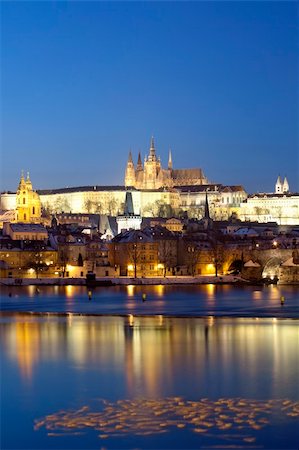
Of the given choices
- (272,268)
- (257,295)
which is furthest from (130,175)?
(257,295)

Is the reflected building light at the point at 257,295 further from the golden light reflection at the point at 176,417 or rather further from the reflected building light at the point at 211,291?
the golden light reflection at the point at 176,417

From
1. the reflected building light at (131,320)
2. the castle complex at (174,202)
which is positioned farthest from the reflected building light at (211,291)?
the castle complex at (174,202)

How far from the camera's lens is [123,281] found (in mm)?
40969

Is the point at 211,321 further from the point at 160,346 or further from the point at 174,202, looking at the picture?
the point at 174,202

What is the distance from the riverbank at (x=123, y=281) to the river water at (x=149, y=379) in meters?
15.6

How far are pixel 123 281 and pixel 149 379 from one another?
27.9 meters

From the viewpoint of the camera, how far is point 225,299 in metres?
29.8

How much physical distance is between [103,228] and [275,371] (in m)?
69.7

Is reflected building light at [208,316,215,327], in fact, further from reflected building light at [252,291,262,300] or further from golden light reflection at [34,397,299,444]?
golden light reflection at [34,397,299,444]

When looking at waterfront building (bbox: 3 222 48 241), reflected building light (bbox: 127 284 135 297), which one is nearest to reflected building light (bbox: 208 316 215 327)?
reflected building light (bbox: 127 284 135 297)

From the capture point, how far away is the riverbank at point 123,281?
39750mm

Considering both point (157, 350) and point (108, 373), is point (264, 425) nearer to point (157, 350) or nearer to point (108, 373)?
point (108, 373)

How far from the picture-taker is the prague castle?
429 feet

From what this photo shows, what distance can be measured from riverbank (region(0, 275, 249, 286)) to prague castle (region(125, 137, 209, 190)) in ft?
283
